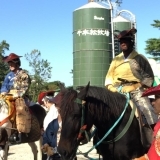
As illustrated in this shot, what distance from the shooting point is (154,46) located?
A: 2736 cm

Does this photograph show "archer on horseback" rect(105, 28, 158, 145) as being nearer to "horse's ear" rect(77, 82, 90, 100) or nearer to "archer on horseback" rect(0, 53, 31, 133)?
"horse's ear" rect(77, 82, 90, 100)

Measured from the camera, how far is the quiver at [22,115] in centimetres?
763

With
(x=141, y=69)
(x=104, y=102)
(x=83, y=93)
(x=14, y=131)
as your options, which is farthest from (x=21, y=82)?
(x=83, y=93)

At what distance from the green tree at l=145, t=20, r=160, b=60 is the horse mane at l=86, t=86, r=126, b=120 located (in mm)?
23343

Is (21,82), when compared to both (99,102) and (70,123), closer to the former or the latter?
(99,102)

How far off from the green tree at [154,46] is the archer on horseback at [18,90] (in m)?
20.9

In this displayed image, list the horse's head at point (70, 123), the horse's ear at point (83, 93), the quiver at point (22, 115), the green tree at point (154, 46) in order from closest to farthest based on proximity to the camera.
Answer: the horse's head at point (70, 123)
the horse's ear at point (83, 93)
the quiver at point (22, 115)
the green tree at point (154, 46)

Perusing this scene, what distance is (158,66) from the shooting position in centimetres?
745

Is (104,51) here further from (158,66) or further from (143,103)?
(143,103)

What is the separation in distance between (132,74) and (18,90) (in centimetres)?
342

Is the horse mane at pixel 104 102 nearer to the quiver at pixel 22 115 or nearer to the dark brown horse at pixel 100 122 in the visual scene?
the dark brown horse at pixel 100 122

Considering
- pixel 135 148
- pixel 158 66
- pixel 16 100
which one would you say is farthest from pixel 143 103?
pixel 16 100

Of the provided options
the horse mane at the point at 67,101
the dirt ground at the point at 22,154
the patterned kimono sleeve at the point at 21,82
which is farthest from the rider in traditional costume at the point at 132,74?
the dirt ground at the point at 22,154

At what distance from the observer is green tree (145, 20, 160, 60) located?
27312 millimetres
